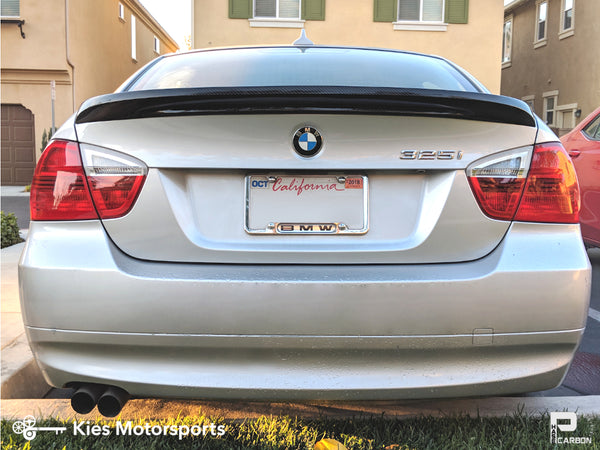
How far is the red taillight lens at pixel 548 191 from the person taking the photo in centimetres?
181

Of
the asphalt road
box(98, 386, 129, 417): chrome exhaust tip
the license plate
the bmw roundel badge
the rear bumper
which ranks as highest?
the bmw roundel badge

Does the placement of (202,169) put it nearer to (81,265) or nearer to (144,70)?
(81,265)

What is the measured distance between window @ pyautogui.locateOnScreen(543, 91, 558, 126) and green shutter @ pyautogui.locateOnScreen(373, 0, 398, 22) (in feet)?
31.2

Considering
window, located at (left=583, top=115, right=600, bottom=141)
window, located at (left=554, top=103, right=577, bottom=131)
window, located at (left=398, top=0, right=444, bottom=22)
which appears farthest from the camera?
window, located at (left=554, top=103, right=577, bottom=131)

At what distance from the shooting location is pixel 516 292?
5.65 feet

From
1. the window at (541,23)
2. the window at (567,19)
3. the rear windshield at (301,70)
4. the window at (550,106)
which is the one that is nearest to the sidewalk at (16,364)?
the rear windshield at (301,70)

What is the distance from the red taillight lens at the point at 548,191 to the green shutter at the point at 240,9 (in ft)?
45.8

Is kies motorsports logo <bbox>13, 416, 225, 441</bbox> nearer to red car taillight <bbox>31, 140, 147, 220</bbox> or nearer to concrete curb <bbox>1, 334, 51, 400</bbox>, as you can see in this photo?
concrete curb <bbox>1, 334, 51, 400</bbox>

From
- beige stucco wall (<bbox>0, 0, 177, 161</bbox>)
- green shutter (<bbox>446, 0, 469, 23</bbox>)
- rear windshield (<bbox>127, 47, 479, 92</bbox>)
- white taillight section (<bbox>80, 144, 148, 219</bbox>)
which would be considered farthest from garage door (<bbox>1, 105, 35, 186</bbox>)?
white taillight section (<bbox>80, 144, 148, 219</bbox>)

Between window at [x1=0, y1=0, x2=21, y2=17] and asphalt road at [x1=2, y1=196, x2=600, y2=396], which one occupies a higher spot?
window at [x1=0, y1=0, x2=21, y2=17]

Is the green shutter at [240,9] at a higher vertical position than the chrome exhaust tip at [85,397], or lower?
higher

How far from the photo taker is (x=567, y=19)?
20406 mm

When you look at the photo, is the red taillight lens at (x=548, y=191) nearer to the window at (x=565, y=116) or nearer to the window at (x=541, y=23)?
the window at (x=565, y=116)

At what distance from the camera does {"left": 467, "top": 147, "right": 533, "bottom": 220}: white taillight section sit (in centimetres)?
177
